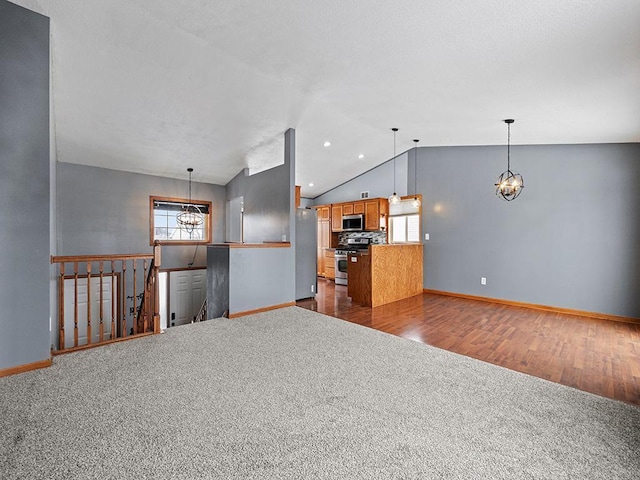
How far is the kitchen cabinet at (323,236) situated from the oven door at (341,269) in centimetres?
100

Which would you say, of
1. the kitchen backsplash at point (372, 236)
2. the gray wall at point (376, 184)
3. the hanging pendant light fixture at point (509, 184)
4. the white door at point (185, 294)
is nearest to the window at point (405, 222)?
the kitchen backsplash at point (372, 236)

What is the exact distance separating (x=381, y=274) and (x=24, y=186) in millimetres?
4488

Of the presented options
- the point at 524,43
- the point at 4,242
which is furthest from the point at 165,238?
the point at 524,43

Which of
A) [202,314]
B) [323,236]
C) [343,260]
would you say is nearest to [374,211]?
[343,260]

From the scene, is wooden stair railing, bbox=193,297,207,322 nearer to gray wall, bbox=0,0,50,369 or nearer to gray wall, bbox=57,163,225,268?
gray wall, bbox=57,163,225,268

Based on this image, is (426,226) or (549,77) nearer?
(549,77)

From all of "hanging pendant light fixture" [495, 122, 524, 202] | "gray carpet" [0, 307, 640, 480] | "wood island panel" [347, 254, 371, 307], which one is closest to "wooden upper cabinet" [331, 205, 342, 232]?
"wood island panel" [347, 254, 371, 307]

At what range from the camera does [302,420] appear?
5.83ft

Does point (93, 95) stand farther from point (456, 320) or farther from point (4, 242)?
point (456, 320)

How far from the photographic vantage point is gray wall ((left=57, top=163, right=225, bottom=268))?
17.1 feet

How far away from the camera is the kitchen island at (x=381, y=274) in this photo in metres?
4.88

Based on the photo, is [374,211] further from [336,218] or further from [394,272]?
[394,272]

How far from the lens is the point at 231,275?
13.2ft

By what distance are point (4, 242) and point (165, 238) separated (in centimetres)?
428
